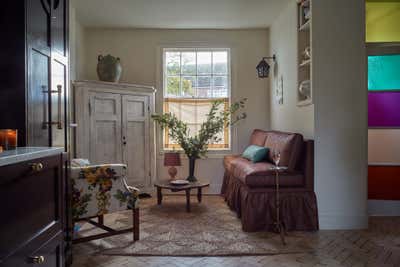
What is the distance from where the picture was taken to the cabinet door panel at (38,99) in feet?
6.02

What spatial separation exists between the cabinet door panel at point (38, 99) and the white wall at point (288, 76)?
259 centimetres

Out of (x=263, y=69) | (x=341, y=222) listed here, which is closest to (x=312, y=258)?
(x=341, y=222)

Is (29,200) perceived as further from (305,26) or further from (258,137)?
(258,137)

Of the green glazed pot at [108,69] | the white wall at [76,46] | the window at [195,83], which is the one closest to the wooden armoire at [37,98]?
the white wall at [76,46]

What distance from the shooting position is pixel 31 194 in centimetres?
127

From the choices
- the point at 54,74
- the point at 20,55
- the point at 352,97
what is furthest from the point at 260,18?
the point at 20,55

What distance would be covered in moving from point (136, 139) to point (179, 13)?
6.08 feet

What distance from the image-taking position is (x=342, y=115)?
3531 mm

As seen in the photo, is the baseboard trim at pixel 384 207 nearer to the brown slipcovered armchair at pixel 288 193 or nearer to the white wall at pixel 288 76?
the brown slipcovered armchair at pixel 288 193

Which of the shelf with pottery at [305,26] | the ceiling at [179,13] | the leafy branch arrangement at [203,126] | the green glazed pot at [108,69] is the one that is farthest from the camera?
the leafy branch arrangement at [203,126]

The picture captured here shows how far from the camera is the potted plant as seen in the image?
192 inches

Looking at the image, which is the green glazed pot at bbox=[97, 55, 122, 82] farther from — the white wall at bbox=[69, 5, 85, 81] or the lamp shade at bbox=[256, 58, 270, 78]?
the lamp shade at bbox=[256, 58, 270, 78]

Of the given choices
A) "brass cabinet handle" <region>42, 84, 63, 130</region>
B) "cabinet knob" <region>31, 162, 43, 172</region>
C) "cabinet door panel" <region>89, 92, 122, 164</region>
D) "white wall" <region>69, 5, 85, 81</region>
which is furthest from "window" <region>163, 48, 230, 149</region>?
"cabinet knob" <region>31, 162, 43, 172</region>

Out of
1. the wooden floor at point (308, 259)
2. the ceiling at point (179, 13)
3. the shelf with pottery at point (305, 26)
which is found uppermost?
the ceiling at point (179, 13)
